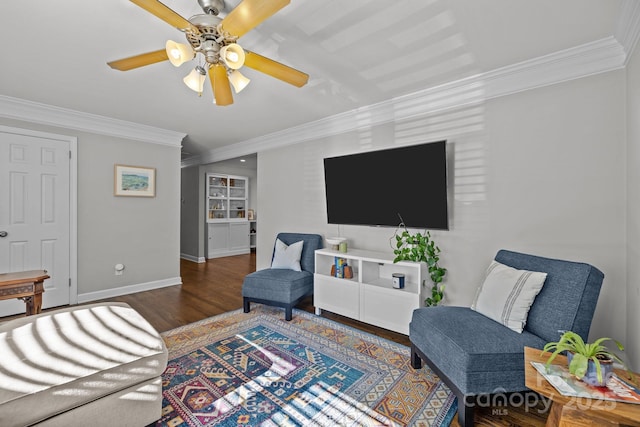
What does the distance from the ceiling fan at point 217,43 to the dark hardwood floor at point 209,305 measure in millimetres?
2410

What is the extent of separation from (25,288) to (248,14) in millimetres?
2901

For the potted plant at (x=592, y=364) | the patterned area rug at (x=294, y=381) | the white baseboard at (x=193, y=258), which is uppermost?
the potted plant at (x=592, y=364)

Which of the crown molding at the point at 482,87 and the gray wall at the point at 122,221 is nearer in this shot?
the crown molding at the point at 482,87

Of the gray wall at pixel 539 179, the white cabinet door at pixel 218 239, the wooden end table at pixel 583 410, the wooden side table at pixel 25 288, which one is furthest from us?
the white cabinet door at pixel 218 239

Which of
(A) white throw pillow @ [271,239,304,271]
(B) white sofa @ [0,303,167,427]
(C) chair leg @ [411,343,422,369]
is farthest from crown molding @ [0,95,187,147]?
(C) chair leg @ [411,343,422,369]

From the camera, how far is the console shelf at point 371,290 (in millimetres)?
2727

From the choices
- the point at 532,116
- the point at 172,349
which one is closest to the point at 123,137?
the point at 172,349

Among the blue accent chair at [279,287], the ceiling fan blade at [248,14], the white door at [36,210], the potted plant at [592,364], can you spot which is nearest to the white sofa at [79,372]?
the blue accent chair at [279,287]

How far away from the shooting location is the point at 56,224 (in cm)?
362

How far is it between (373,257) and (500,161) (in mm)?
1457

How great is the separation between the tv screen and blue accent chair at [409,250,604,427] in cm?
106

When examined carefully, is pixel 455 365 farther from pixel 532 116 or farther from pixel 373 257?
pixel 532 116

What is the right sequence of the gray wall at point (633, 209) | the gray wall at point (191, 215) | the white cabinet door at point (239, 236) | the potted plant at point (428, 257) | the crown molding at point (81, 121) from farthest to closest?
the white cabinet door at point (239, 236)
the gray wall at point (191, 215)
the crown molding at point (81, 121)
the potted plant at point (428, 257)
the gray wall at point (633, 209)

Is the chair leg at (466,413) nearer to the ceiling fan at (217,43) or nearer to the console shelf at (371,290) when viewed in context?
the console shelf at (371,290)
